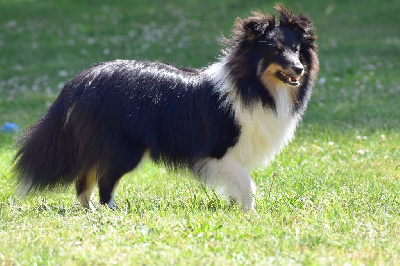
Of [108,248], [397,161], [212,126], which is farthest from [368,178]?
[108,248]

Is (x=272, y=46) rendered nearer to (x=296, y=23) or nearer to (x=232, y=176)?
(x=296, y=23)

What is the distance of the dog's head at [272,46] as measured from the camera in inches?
190

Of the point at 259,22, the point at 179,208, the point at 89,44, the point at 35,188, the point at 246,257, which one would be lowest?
the point at 89,44

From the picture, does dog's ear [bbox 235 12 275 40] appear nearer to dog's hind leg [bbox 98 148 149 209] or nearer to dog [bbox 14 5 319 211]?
dog [bbox 14 5 319 211]

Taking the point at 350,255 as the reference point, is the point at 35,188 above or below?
below

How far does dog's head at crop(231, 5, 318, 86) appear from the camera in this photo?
190 inches

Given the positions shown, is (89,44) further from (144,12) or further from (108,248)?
(108,248)

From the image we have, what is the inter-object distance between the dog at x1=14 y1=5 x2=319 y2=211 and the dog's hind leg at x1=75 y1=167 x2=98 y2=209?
84 millimetres

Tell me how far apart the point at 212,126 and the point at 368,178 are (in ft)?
5.41

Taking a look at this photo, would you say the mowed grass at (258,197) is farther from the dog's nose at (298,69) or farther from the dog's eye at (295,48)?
the dog's eye at (295,48)

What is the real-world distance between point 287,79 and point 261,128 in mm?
438

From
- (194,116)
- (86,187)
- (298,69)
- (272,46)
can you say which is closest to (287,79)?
(298,69)

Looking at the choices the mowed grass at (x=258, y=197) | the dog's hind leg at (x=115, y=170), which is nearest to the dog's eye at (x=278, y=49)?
the mowed grass at (x=258, y=197)

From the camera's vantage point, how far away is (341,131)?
764cm
